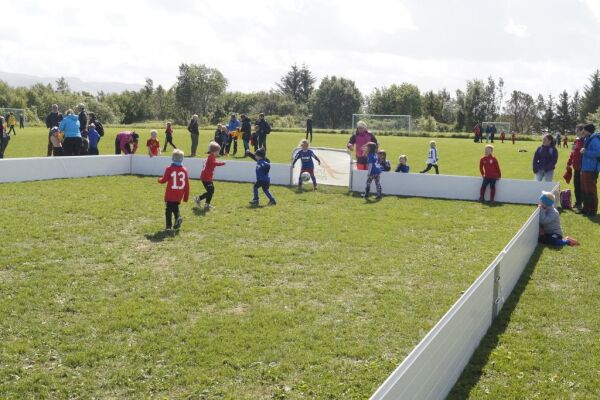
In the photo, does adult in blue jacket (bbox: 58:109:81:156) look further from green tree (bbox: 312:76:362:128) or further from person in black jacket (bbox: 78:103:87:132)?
green tree (bbox: 312:76:362:128)

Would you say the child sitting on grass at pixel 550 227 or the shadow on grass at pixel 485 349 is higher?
the child sitting on grass at pixel 550 227

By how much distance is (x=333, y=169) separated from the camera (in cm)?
1859

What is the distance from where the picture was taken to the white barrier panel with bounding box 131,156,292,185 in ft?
61.5

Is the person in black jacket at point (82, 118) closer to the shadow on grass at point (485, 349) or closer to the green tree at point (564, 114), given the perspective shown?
the shadow on grass at point (485, 349)

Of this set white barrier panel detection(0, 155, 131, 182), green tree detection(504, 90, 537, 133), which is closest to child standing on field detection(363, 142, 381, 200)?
white barrier panel detection(0, 155, 131, 182)

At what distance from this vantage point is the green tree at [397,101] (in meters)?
94.6

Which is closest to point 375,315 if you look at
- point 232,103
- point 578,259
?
point 578,259

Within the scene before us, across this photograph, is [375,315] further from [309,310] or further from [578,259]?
[578,259]

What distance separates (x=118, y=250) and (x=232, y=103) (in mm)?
105344

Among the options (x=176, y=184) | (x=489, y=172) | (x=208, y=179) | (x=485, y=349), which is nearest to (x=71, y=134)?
(x=208, y=179)

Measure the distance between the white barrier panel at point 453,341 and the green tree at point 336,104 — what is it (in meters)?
95.0

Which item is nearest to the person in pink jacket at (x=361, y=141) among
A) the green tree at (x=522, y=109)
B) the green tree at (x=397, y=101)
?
the green tree at (x=397, y=101)

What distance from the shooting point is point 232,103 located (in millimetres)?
113312

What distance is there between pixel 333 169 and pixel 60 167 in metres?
8.14
